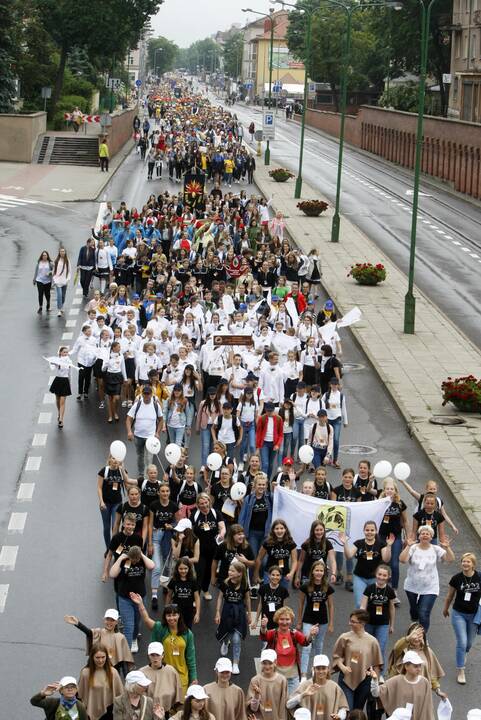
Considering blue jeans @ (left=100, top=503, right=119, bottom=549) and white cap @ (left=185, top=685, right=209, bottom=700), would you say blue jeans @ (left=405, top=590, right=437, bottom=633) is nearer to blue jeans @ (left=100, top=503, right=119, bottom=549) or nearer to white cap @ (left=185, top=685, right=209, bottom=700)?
blue jeans @ (left=100, top=503, right=119, bottom=549)

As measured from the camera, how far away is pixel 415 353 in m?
32.5

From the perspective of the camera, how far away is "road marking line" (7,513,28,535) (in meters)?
19.2

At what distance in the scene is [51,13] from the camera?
294 feet

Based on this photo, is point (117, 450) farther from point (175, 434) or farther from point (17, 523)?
point (175, 434)

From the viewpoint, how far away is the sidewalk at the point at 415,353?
23.5 m

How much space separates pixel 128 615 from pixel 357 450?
375 inches

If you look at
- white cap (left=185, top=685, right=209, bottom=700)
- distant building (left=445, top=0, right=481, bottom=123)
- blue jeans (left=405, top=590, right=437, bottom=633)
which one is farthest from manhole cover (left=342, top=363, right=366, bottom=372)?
distant building (left=445, top=0, right=481, bottom=123)

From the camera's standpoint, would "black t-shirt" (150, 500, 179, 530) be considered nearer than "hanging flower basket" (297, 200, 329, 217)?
Yes

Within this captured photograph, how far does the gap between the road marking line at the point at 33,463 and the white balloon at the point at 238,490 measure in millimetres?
5863

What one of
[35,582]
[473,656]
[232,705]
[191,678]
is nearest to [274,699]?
[232,705]

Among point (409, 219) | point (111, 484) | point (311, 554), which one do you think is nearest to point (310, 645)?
point (311, 554)

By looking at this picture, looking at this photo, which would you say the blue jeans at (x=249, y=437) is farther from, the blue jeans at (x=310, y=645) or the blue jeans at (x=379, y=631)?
the blue jeans at (x=379, y=631)

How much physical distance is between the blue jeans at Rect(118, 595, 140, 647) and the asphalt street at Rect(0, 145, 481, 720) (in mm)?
266

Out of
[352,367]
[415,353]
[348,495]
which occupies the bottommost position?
[352,367]
